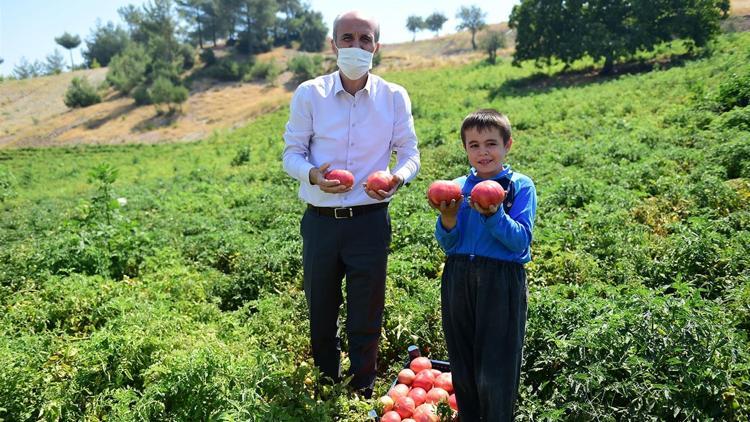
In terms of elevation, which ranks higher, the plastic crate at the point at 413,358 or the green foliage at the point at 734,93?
the green foliage at the point at 734,93

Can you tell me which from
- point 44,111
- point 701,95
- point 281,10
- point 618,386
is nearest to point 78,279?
point 618,386

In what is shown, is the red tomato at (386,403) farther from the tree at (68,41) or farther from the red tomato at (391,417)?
the tree at (68,41)

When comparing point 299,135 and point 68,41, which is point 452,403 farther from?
point 68,41

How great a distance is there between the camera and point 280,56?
64.8m

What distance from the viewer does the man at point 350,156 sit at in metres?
3.39

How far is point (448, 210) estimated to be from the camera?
2828 mm

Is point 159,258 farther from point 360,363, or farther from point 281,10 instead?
point 281,10

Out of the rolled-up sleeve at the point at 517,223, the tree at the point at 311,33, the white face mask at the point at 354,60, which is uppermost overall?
the tree at the point at 311,33

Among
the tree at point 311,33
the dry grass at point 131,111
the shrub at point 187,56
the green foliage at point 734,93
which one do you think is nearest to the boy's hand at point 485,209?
the green foliage at point 734,93

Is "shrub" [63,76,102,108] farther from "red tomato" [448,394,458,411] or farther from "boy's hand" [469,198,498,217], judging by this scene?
"boy's hand" [469,198,498,217]

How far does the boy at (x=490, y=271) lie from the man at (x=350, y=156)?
59cm

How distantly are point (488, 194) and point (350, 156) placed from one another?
1.17m

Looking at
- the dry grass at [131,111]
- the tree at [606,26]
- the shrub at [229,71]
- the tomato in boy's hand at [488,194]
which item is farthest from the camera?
the shrub at [229,71]

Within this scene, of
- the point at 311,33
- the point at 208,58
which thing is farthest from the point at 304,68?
the point at 311,33
